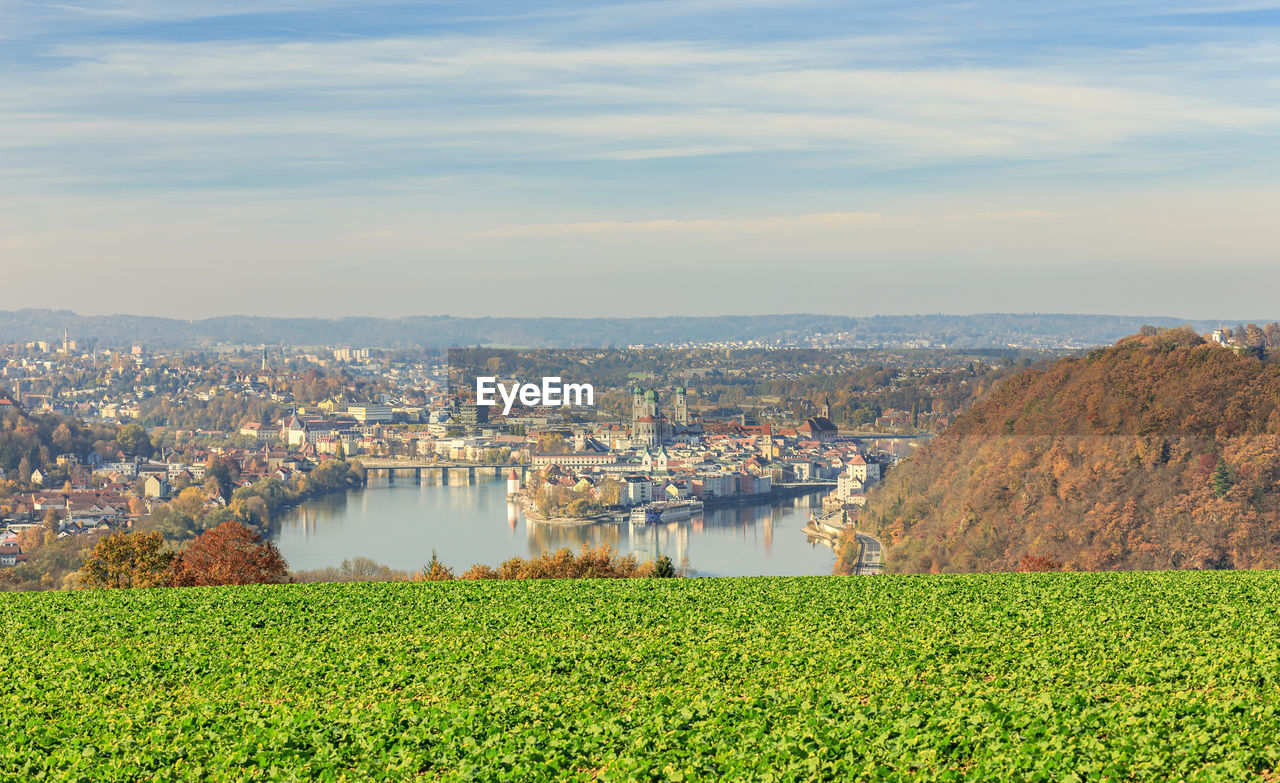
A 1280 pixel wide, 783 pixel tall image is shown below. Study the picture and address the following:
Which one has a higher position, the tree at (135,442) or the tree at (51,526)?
the tree at (135,442)

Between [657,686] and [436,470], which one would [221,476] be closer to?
[436,470]

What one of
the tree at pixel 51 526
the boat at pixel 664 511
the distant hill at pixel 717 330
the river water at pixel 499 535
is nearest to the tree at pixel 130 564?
the river water at pixel 499 535

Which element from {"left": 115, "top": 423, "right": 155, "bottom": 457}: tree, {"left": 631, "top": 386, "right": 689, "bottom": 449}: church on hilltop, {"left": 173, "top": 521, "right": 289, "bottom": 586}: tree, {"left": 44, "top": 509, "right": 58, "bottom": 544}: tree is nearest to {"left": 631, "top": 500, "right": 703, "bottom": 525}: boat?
{"left": 631, "top": 386, "right": 689, "bottom": 449}: church on hilltop

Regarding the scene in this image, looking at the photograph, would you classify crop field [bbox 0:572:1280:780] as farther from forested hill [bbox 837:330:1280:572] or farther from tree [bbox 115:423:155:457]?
tree [bbox 115:423:155:457]

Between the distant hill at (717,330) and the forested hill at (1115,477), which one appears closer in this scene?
the forested hill at (1115,477)

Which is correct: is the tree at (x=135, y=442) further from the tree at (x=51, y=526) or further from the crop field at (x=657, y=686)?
the crop field at (x=657, y=686)

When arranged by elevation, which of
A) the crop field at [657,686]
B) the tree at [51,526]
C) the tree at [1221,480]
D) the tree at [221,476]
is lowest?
the tree at [51,526]

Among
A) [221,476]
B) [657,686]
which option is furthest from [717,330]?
[657,686]

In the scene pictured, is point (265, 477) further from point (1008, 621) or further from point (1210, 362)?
point (1008, 621)
